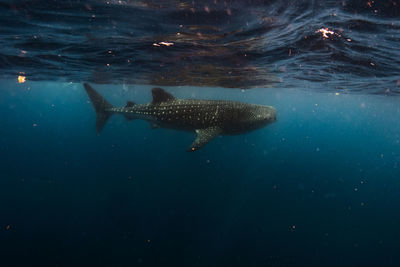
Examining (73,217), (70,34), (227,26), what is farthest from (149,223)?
(227,26)

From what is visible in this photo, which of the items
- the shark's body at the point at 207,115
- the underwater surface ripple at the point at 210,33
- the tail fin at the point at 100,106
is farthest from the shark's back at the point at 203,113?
the tail fin at the point at 100,106

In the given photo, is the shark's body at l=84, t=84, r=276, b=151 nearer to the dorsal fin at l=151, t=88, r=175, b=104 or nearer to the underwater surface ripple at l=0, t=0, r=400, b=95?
the dorsal fin at l=151, t=88, r=175, b=104

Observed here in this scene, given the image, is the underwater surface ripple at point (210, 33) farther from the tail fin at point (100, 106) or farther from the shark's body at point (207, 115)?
the shark's body at point (207, 115)

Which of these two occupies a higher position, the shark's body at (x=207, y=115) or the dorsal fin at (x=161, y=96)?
the dorsal fin at (x=161, y=96)

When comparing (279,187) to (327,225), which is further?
(279,187)

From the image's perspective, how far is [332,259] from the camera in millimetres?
12641

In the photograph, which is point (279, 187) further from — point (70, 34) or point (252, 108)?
point (70, 34)

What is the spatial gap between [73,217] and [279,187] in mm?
21661

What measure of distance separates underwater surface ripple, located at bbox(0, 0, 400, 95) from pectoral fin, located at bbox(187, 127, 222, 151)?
3931 mm

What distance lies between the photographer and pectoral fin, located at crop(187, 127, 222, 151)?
7.55m

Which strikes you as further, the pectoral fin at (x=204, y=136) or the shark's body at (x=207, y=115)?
the shark's body at (x=207, y=115)

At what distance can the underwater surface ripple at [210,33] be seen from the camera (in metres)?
6.28

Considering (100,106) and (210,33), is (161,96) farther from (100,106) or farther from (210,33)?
(100,106)

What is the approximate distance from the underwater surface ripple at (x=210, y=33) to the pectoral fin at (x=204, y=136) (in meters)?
3.93
